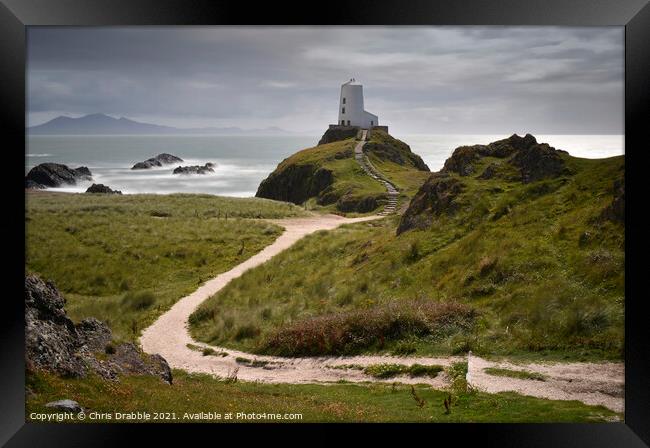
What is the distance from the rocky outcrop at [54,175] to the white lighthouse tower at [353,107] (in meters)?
7.46

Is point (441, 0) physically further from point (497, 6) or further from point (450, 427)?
point (450, 427)

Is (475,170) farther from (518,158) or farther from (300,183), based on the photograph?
(300,183)

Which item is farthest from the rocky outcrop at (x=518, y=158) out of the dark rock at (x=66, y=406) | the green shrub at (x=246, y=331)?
the dark rock at (x=66, y=406)

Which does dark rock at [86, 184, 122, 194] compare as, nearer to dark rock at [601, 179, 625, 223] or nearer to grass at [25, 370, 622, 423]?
grass at [25, 370, 622, 423]

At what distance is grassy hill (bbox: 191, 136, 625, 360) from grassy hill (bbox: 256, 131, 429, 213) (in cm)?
990

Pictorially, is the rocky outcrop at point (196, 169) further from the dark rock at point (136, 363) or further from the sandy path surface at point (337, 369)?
the dark rock at point (136, 363)

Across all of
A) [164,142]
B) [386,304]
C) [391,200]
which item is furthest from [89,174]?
[391,200]

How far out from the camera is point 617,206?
560 inches

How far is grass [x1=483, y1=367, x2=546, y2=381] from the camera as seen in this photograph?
11.8 m

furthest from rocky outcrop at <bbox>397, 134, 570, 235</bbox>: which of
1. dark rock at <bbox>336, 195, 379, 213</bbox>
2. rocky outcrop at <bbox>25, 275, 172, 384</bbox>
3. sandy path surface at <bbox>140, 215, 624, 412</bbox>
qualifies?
dark rock at <bbox>336, 195, 379, 213</bbox>

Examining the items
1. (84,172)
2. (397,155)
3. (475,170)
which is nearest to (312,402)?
(84,172)

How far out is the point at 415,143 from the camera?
17.9 m

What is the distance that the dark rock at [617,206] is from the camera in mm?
14094

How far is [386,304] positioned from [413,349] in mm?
1990
